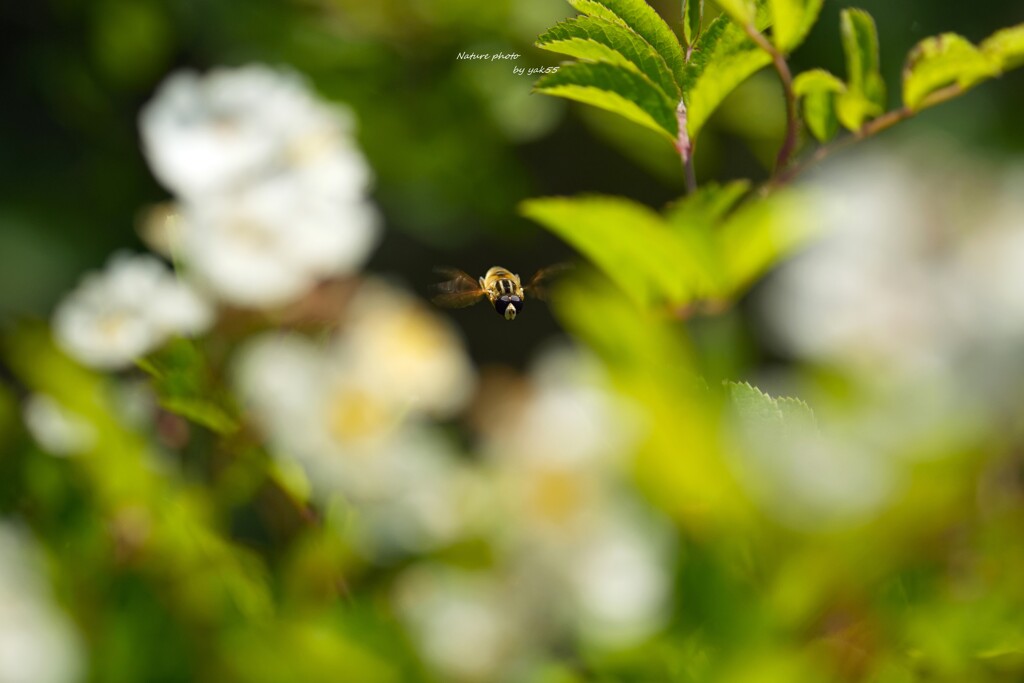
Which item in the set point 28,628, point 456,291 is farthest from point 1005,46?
point 28,628

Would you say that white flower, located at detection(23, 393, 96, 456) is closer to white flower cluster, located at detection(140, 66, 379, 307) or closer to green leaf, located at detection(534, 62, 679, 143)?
white flower cluster, located at detection(140, 66, 379, 307)

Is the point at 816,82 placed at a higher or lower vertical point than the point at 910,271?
lower

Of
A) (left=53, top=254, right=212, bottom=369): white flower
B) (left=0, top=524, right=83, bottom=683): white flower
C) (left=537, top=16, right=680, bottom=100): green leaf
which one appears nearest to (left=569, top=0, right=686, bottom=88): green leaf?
(left=537, top=16, right=680, bottom=100): green leaf

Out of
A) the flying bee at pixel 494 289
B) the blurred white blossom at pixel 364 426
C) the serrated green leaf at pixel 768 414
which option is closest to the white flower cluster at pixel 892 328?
the serrated green leaf at pixel 768 414

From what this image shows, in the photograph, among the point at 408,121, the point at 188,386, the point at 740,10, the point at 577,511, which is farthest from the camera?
the point at 408,121

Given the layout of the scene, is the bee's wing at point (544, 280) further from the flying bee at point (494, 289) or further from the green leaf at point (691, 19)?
the green leaf at point (691, 19)

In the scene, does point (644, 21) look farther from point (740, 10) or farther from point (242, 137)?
point (242, 137)
